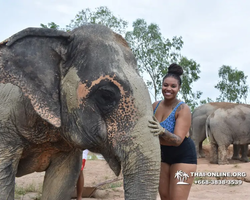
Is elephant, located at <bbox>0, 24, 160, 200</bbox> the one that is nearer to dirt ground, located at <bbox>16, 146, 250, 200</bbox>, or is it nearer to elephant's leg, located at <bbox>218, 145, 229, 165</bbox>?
dirt ground, located at <bbox>16, 146, 250, 200</bbox>

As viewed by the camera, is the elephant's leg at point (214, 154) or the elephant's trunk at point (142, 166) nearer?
the elephant's trunk at point (142, 166)

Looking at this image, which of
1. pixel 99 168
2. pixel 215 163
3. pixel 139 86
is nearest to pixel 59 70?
pixel 139 86

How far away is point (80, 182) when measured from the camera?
18.9 feet

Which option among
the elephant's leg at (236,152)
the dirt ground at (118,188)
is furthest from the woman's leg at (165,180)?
the elephant's leg at (236,152)

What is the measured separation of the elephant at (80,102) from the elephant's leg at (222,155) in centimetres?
860

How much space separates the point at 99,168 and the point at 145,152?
7.89 meters

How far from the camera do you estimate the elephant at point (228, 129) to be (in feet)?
38.5

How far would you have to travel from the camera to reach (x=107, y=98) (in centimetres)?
290

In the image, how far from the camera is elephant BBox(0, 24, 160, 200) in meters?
2.71

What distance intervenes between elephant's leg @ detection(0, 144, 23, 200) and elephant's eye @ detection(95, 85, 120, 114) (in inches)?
42.5

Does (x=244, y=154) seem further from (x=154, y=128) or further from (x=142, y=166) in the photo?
(x=142, y=166)

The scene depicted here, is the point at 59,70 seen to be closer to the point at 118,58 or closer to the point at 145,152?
the point at 118,58

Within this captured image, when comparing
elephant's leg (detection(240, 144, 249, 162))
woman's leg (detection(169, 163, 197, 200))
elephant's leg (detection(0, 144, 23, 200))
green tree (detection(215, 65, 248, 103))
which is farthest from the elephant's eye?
green tree (detection(215, 65, 248, 103))

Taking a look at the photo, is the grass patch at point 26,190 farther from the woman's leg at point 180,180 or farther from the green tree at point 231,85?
the green tree at point 231,85
